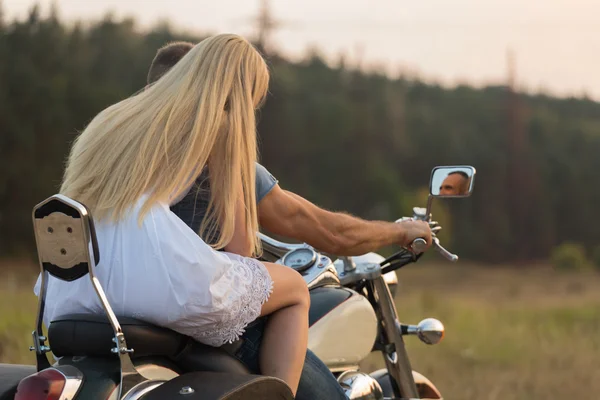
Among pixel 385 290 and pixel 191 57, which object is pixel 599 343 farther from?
pixel 191 57

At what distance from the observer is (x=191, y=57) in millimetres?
2590

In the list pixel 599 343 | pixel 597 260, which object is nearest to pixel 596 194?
pixel 597 260

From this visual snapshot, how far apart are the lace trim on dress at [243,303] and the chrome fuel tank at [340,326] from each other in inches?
23.4

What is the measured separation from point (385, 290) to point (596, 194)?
175 feet

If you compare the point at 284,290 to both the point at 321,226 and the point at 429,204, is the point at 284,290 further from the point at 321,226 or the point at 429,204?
the point at 429,204

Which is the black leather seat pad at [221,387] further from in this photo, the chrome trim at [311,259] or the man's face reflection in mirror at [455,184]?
the man's face reflection in mirror at [455,184]

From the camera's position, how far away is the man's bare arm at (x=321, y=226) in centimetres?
283

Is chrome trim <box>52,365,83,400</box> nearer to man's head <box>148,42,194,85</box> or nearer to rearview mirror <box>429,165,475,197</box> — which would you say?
rearview mirror <box>429,165,475,197</box>

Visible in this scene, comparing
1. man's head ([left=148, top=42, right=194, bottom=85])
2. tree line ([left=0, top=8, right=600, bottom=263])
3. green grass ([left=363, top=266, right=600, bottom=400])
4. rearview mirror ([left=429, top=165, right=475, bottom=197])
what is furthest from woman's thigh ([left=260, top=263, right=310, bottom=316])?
tree line ([left=0, top=8, right=600, bottom=263])

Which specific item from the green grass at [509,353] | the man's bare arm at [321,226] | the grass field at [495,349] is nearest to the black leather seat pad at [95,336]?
the man's bare arm at [321,226]

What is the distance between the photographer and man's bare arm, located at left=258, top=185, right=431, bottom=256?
9.30ft

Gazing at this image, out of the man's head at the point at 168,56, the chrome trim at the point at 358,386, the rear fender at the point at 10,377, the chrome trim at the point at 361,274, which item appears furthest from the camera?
the man's head at the point at 168,56

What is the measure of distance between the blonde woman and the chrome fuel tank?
0.44 meters

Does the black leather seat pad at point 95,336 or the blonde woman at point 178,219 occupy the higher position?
the blonde woman at point 178,219
